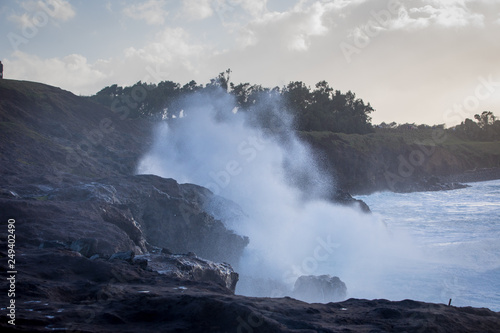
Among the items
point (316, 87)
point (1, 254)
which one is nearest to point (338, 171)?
point (316, 87)

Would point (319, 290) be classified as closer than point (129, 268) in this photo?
No

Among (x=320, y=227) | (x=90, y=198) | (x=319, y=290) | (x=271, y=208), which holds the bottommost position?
(x=319, y=290)

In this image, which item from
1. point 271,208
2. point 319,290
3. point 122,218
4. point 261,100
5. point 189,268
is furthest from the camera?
point 261,100

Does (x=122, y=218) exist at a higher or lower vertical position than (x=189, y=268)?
higher

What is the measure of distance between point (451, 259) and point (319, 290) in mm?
6381

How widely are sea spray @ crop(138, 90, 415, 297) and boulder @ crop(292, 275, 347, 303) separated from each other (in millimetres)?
642

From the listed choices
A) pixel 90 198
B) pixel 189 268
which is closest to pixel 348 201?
pixel 90 198

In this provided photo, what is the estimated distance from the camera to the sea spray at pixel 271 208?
15.6 metres

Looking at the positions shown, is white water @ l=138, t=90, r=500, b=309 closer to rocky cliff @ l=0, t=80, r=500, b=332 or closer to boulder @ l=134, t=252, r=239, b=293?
rocky cliff @ l=0, t=80, r=500, b=332

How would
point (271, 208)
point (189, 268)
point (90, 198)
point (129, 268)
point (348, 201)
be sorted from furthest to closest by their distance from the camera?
point (348, 201) < point (271, 208) < point (90, 198) < point (189, 268) < point (129, 268)

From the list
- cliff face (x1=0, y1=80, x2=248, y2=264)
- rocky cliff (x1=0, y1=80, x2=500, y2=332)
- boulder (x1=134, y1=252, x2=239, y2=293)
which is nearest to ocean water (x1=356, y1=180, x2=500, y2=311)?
rocky cliff (x1=0, y1=80, x2=500, y2=332)

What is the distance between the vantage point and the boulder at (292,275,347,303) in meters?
12.1

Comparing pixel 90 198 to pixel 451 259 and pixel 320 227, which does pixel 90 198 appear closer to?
pixel 451 259

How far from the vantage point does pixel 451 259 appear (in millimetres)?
15680
